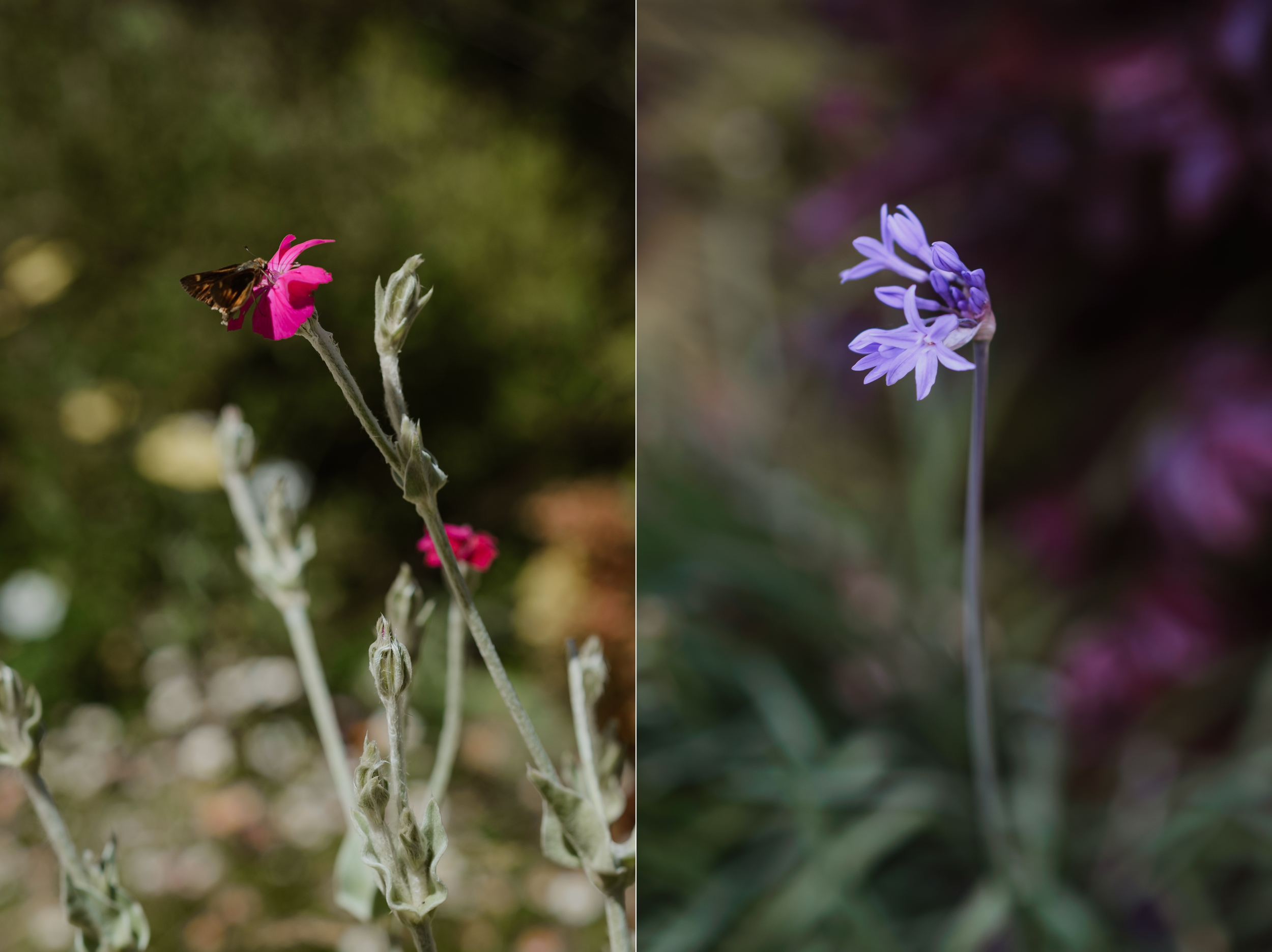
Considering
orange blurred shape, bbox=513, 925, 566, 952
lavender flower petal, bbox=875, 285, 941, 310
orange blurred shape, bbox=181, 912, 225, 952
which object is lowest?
orange blurred shape, bbox=513, 925, 566, 952

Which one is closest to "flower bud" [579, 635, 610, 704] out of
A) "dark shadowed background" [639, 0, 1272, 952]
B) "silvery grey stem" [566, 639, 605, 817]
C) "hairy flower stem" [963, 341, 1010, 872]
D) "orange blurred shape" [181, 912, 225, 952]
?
"silvery grey stem" [566, 639, 605, 817]

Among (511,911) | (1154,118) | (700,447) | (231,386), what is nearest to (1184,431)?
(1154,118)

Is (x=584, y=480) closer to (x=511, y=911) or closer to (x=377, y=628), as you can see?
(x=511, y=911)

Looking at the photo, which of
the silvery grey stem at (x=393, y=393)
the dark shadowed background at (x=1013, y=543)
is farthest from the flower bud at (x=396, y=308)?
the dark shadowed background at (x=1013, y=543)

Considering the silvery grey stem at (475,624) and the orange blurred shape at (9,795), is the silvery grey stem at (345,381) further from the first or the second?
the orange blurred shape at (9,795)

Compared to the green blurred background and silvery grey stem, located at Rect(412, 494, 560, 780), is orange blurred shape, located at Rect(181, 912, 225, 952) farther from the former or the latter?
silvery grey stem, located at Rect(412, 494, 560, 780)

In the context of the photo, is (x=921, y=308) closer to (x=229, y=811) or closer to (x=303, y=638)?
(x=303, y=638)
